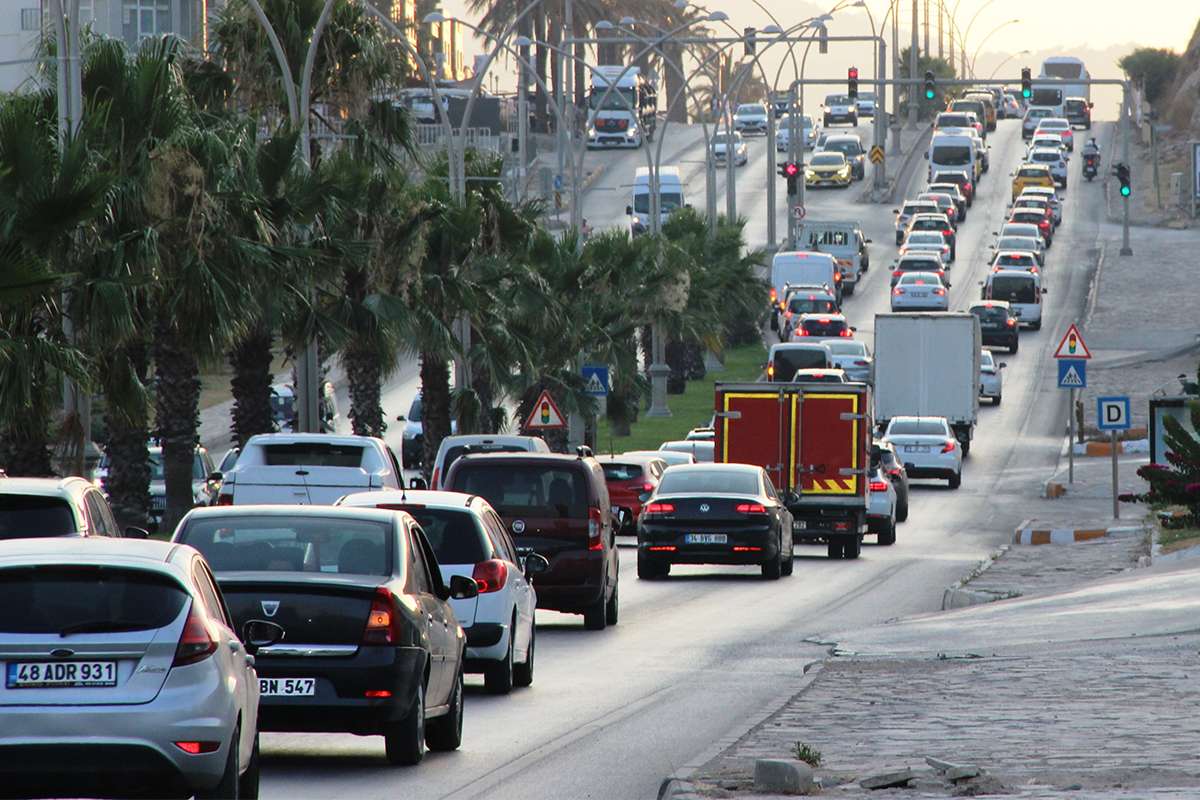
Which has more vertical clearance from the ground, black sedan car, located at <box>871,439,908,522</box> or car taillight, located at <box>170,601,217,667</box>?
car taillight, located at <box>170,601,217,667</box>

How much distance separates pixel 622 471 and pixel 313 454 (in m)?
17.4

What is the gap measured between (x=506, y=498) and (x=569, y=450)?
3344 cm

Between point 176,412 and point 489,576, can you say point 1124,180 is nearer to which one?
point 176,412

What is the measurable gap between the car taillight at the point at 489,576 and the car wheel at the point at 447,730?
2768mm

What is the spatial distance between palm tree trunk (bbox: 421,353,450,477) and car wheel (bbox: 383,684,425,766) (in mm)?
33532

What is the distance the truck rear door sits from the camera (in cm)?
3919

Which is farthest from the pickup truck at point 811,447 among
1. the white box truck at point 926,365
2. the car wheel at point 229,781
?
the car wheel at point 229,781

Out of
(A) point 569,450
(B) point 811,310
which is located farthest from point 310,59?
(B) point 811,310

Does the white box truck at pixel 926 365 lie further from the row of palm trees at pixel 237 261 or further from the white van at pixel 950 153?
the white van at pixel 950 153

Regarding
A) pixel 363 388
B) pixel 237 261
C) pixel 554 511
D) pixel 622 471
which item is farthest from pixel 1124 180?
pixel 554 511

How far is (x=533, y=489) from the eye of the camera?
79.4 ft

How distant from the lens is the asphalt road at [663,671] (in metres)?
14.0

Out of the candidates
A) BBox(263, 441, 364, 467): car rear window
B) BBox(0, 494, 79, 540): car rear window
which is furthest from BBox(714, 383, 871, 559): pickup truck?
BBox(0, 494, 79, 540): car rear window

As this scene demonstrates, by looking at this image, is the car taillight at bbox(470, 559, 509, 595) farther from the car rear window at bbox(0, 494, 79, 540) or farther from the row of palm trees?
the row of palm trees
